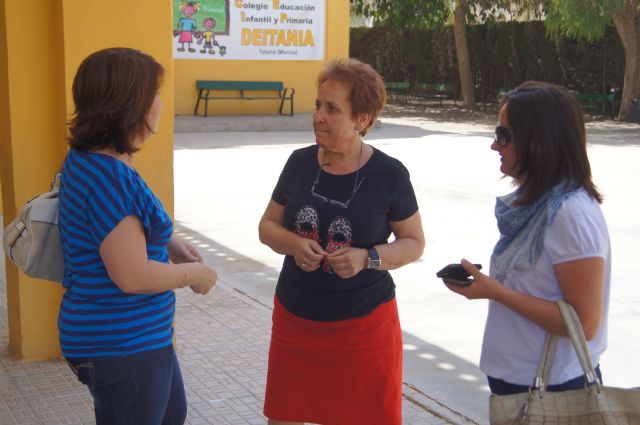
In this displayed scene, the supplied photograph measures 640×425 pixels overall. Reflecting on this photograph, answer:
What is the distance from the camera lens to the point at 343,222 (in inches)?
114

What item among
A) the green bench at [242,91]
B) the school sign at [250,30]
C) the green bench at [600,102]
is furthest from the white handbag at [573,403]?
the green bench at [600,102]

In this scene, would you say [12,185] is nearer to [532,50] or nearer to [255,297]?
[255,297]

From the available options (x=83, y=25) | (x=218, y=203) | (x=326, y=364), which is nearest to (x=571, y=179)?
(x=326, y=364)

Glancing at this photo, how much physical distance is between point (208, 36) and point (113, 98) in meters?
19.6

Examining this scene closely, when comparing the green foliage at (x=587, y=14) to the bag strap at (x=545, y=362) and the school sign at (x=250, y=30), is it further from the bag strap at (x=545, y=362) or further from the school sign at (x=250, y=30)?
the bag strap at (x=545, y=362)

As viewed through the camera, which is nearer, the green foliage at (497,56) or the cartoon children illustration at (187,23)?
the cartoon children illustration at (187,23)

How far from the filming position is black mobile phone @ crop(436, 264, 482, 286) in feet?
8.09

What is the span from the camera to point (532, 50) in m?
27.6

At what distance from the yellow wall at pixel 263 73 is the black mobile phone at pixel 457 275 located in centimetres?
1931

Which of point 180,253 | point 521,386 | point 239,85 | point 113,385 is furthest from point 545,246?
point 239,85

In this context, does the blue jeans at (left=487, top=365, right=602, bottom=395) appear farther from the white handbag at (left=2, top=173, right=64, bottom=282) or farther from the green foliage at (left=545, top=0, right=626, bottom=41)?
→ the green foliage at (left=545, top=0, right=626, bottom=41)

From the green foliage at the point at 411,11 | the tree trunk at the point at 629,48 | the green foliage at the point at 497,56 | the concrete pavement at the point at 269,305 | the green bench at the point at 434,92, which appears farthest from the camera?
the green bench at the point at 434,92

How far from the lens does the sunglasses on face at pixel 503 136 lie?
239 centimetres

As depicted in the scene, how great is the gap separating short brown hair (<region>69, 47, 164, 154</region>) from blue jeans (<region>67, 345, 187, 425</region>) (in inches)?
23.7
